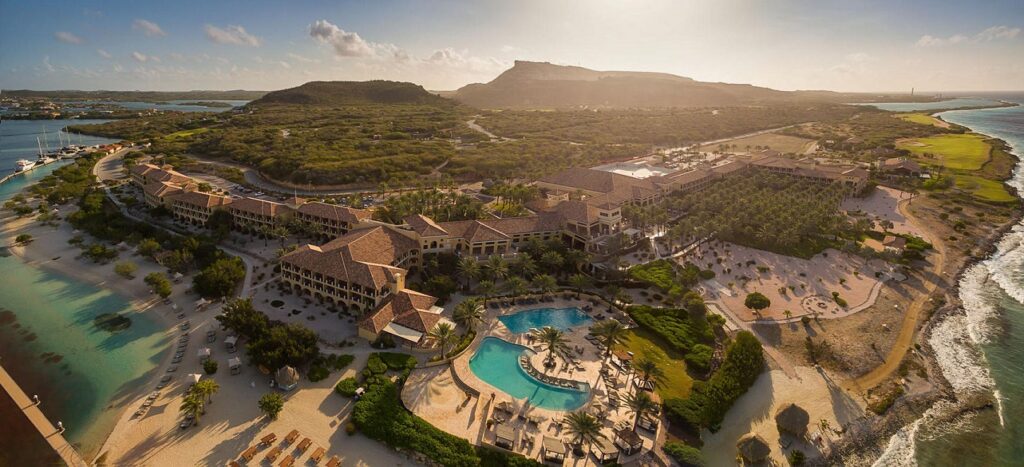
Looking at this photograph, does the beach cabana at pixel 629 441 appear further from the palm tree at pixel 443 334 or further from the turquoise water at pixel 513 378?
the palm tree at pixel 443 334

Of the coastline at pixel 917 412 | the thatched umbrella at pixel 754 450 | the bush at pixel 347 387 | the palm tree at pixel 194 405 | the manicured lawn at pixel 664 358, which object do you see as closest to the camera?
the thatched umbrella at pixel 754 450

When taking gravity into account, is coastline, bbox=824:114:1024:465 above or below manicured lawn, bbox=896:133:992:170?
below

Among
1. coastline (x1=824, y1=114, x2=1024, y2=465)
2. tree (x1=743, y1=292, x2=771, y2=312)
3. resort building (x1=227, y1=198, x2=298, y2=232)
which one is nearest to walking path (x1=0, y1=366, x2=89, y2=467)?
resort building (x1=227, y1=198, x2=298, y2=232)

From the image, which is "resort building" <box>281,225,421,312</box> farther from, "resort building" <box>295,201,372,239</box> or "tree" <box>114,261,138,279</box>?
"tree" <box>114,261,138,279</box>

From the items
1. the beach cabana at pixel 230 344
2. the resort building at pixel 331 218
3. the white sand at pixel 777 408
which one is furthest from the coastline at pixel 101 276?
the white sand at pixel 777 408

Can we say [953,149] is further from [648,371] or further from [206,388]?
[206,388]
